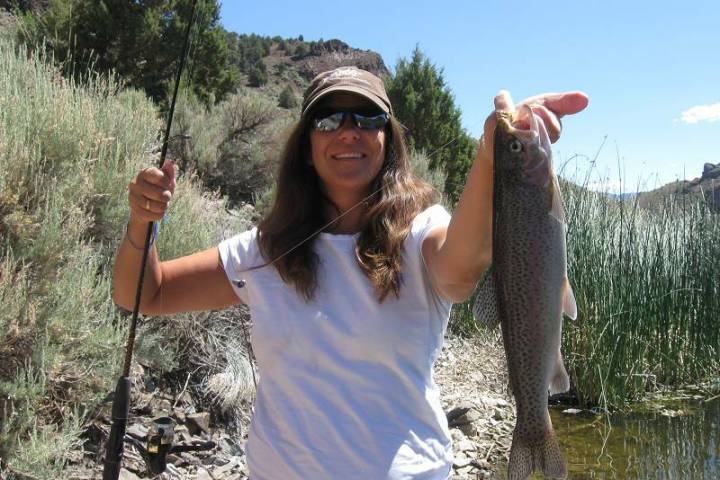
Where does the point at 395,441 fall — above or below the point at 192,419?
above

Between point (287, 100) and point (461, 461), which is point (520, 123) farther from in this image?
point (287, 100)

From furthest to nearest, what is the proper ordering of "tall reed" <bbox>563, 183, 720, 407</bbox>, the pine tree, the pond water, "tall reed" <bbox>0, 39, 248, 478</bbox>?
1. the pine tree
2. "tall reed" <bbox>563, 183, 720, 407</bbox>
3. the pond water
4. "tall reed" <bbox>0, 39, 248, 478</bbox>

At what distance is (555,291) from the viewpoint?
75.9 inches

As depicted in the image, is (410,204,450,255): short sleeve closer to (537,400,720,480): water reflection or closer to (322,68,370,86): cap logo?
(322,68,370,86): cap logo

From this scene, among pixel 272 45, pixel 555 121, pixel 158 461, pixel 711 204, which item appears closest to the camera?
pixel 555 121

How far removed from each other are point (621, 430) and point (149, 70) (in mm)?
12378

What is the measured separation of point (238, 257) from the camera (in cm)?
230

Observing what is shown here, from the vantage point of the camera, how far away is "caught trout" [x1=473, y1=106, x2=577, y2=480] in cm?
182

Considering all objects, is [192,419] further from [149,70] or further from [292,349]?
[149,70]

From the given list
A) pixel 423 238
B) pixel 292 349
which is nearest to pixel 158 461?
pixel 292 349

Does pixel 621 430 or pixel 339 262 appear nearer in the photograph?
pixel 339 262

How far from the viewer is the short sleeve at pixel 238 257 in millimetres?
2273

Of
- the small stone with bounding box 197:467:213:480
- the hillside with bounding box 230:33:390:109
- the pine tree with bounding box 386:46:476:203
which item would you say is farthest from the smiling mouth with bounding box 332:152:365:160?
the hillside with bounding box 230:33:390:109

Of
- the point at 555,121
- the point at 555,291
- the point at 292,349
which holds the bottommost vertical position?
the point at 292,349
